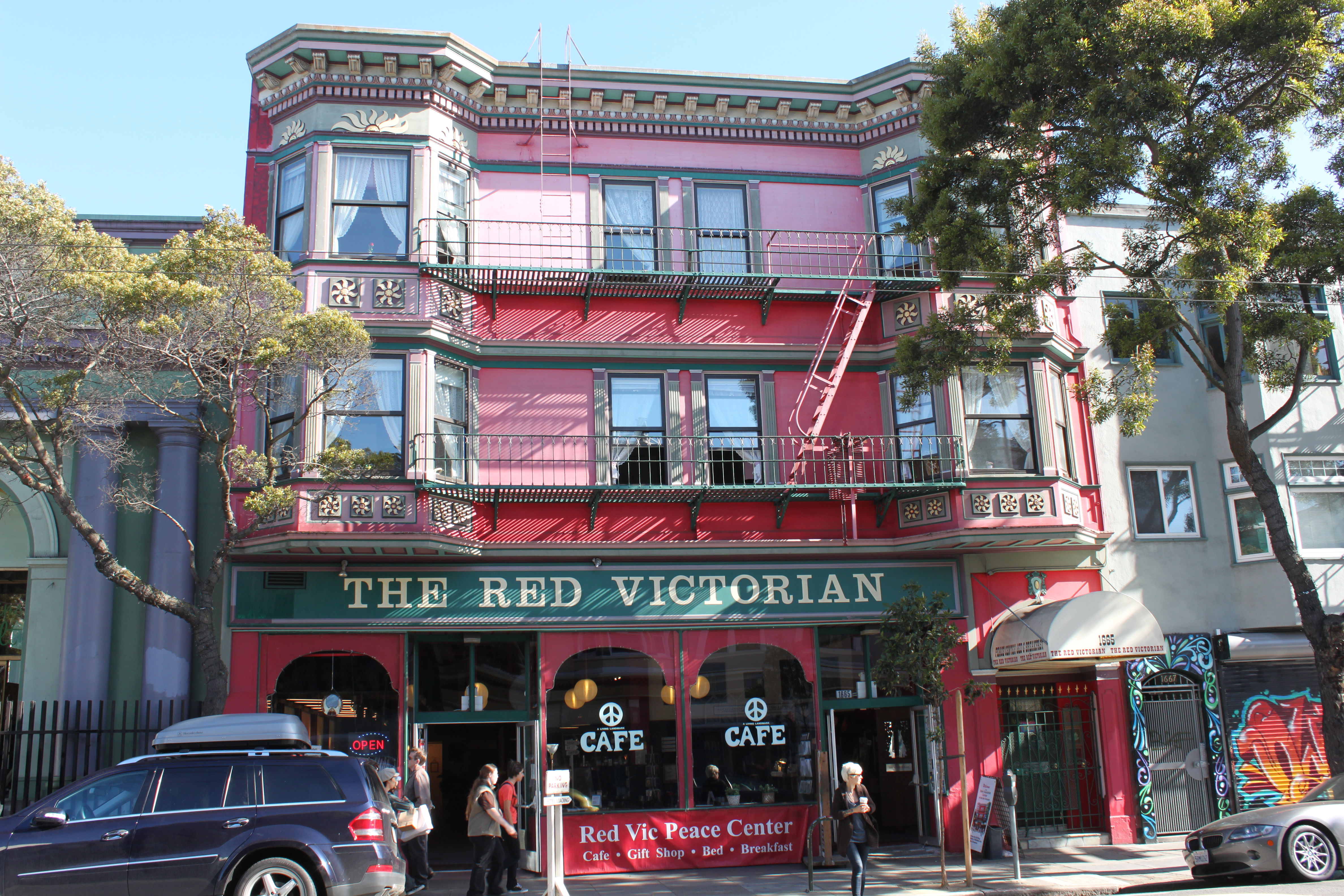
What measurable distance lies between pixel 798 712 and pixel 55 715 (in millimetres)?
10464

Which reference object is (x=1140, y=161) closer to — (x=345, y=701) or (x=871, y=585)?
(x=871, y=585)

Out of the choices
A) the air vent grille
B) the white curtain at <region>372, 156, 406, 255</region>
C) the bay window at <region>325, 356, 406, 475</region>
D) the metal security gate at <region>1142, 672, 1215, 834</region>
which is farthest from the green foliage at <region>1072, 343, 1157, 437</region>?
the air vent grille

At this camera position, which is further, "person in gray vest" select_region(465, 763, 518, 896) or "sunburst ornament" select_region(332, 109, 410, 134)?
"sunburst ornament" select_region(332, 109, 410, 134)

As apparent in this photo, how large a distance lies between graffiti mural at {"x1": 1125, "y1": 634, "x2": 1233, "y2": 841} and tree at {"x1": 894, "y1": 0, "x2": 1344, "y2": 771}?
400cm

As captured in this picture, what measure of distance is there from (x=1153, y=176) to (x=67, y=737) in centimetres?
1675

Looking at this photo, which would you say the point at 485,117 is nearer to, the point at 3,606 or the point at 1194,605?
the point at 3,606

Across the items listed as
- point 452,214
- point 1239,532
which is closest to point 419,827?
point 452,214

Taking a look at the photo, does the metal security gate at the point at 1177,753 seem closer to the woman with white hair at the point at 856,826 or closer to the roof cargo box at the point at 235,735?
the woman with white hair at the point at 856,826

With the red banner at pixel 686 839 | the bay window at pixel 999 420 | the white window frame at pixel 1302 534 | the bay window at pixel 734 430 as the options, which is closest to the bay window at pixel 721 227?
the bay window at pixel 734 430

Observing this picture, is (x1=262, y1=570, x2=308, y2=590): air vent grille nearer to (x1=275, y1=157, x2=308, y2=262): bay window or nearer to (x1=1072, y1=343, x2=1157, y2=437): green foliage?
(x1=275, y1=157, x2=308, y2=262): bay window

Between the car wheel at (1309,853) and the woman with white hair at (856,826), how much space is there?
182 inches

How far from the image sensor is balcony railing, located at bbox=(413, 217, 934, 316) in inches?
685

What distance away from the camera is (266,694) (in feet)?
51.9

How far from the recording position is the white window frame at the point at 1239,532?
61.5 ft
